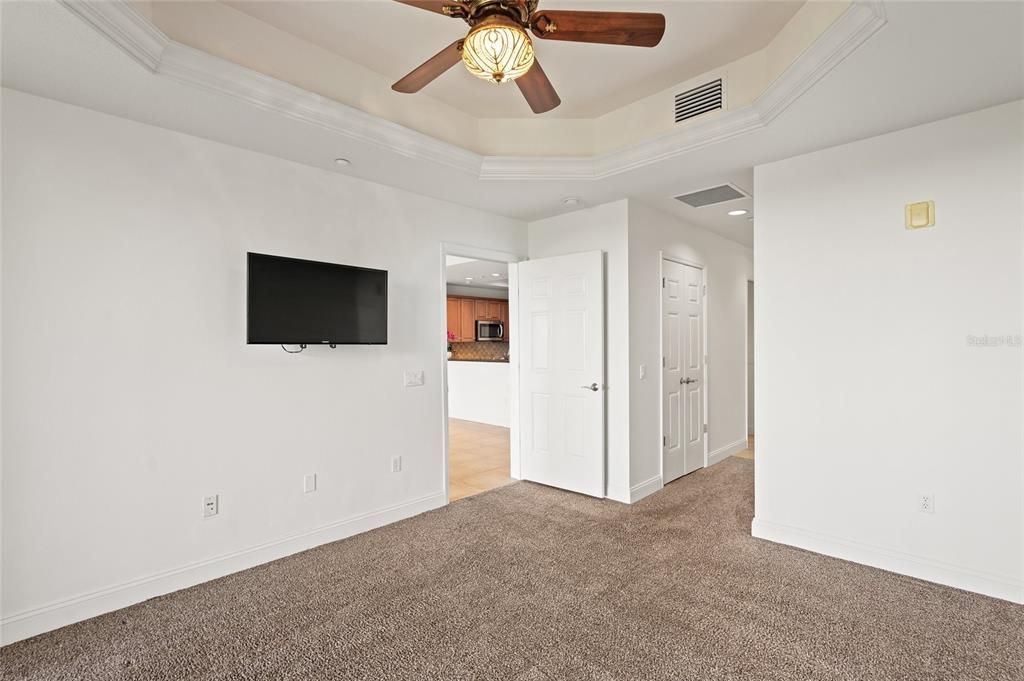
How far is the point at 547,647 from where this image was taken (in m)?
2.10

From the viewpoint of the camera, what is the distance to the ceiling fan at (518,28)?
1.65 meters

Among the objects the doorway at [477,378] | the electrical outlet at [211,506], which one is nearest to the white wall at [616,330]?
the doorway at [477,378]

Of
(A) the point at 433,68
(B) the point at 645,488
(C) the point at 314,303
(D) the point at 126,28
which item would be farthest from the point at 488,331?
(D) the point at 126,28

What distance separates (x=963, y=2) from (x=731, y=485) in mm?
3591

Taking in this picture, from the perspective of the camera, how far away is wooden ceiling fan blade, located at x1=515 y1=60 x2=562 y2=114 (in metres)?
2.04

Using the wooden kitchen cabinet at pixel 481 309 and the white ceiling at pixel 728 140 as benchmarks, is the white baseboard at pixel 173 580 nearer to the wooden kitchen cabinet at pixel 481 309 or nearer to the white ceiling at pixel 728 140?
A: the white ceiling at pixel 728 140

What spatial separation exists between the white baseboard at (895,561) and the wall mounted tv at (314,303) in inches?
112

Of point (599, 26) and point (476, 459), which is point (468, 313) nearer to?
point (476, 459)

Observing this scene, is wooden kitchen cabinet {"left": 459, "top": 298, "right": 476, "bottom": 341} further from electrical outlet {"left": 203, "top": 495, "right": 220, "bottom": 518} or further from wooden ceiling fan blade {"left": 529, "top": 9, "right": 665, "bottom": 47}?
wooden ceiling fan blade {"left": 529, "top": 9, "right": 665, "bottom": 47}

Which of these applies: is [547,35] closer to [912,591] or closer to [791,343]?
[791,343]

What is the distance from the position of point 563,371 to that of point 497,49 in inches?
115

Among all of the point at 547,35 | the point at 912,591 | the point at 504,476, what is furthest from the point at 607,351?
the point at 547,35

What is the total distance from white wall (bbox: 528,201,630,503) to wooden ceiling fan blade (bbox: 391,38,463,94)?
2.16m

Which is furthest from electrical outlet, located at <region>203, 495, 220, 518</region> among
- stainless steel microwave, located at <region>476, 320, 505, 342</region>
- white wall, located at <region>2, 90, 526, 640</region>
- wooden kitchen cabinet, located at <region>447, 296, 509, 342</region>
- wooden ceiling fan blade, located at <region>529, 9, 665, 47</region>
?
stainless steel microwave, located at <region>476, 320, 505, 342</region>
